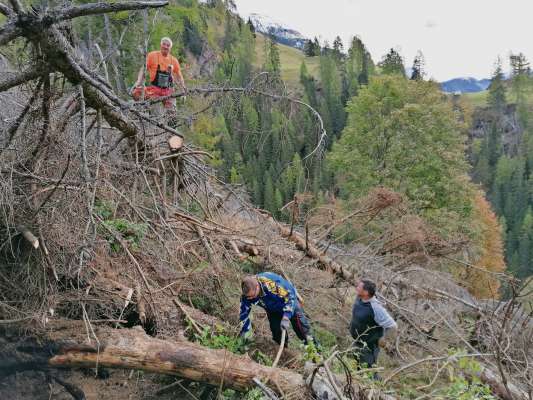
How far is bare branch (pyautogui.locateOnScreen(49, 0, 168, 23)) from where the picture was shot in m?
3.17

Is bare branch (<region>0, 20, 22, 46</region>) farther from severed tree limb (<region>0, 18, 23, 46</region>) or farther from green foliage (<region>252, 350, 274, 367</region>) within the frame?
green foliage (<region>252, 350, 274, 367</region>)

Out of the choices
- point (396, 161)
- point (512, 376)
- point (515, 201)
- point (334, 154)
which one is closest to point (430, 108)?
point (396, 161)

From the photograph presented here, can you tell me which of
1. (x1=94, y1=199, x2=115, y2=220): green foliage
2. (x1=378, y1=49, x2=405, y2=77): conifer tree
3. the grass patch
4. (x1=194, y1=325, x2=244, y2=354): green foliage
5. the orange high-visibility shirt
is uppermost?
the grass patch

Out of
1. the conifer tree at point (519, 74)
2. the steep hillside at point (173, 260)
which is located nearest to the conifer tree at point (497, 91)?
the conifer tree at point (519, 74)


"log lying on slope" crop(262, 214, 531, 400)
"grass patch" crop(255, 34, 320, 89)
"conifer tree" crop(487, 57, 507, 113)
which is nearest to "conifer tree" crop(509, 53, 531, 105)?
"conifer tree" crop(487, 57, 507, 113)

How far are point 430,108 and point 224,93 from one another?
16.0 m

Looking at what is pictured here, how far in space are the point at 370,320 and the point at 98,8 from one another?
4.18 metres

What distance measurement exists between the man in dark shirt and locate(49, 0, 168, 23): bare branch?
3633 millimetres

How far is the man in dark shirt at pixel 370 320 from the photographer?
5.46 meters

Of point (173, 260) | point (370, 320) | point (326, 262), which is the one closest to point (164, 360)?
point (173, 260)

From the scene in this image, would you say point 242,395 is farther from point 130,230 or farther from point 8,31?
point 8,31

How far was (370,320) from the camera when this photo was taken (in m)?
5.63

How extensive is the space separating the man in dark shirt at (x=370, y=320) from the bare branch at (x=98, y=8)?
3633mm

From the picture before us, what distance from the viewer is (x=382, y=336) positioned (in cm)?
562
